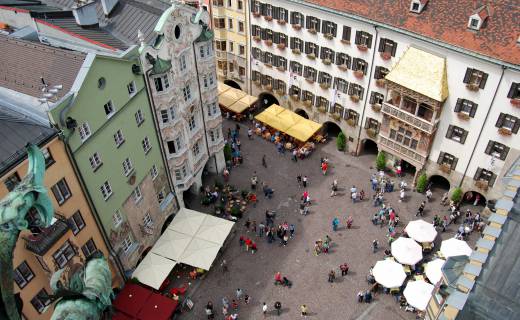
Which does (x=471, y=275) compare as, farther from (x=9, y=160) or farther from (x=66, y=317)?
(x=9, y=160)

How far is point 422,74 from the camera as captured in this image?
42531 mm

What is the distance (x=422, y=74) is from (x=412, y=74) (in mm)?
965

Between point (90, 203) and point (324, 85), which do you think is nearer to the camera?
point (90, 203)

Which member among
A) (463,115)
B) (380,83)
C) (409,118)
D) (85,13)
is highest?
(85,13)

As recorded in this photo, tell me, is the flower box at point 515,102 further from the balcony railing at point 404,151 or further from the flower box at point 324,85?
the flower box at point 324,85

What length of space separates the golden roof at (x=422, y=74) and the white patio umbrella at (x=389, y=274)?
15.7 meters

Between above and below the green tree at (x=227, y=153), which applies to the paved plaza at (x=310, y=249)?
below

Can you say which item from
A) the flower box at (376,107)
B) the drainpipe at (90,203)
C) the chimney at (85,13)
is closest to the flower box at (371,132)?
the flower box at (376,107)

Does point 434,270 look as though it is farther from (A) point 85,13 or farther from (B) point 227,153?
(A) point 85,13

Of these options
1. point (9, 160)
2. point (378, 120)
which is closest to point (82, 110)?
point (9, 160)

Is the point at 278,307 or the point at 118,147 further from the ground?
the point at 118,147

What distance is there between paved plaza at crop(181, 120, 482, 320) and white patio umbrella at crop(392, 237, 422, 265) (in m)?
2.10

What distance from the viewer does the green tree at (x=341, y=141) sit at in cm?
5481

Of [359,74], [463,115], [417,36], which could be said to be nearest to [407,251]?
[463,115]
